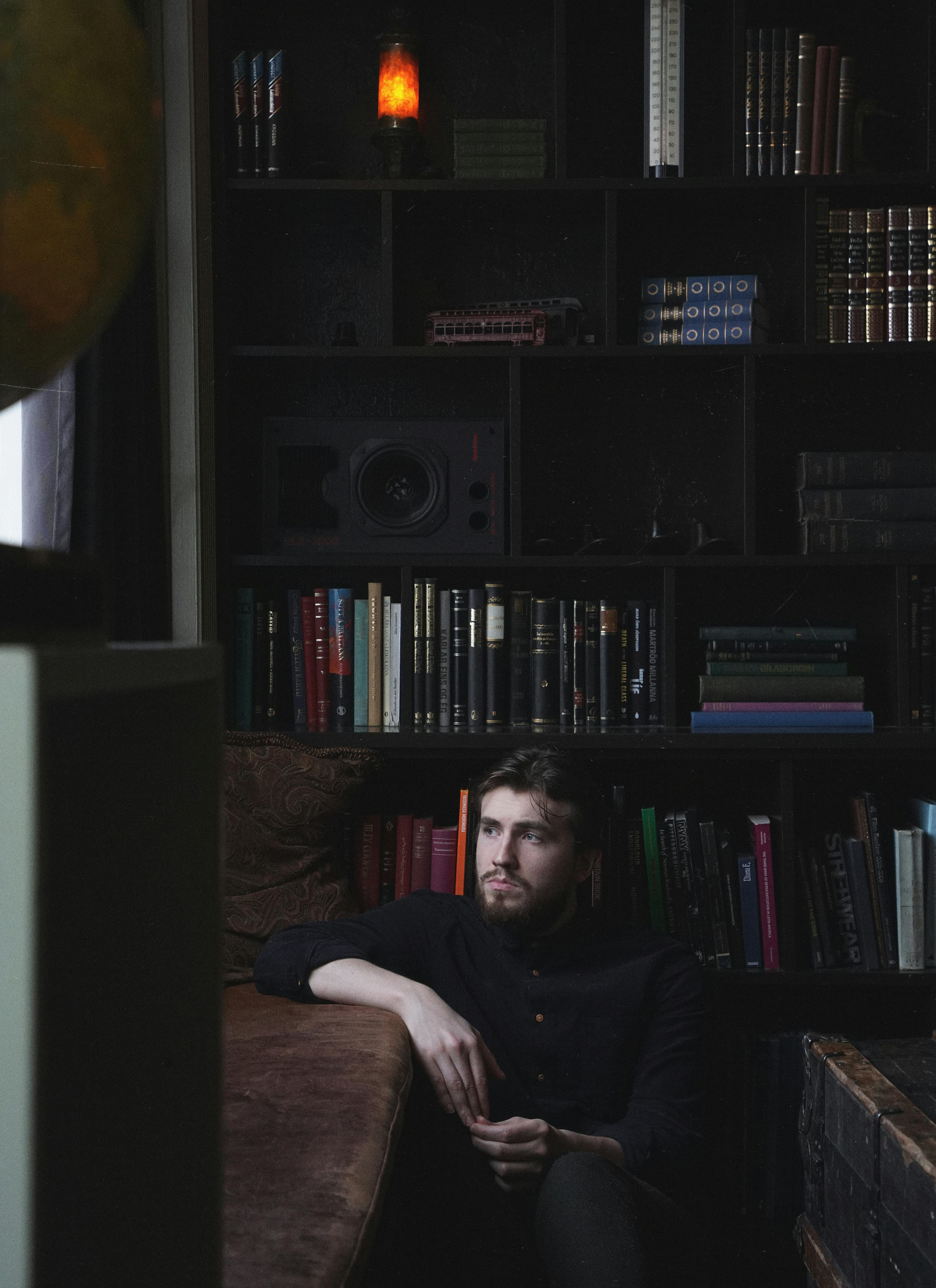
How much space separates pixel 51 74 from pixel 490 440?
2.06 metres

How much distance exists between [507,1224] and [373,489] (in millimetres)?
1477

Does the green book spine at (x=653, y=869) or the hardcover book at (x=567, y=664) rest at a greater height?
the hardcover book at (x=567, y=664)

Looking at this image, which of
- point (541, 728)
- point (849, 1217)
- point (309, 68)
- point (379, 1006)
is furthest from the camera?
point (309, 68)

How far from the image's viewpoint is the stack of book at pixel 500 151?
94.0 inches

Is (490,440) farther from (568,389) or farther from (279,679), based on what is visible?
(279,679)

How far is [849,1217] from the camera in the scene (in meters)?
1.69

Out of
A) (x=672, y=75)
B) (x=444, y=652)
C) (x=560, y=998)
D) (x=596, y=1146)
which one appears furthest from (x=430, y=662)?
(x=672, y=75)

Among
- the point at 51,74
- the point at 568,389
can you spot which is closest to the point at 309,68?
the point at 568,389

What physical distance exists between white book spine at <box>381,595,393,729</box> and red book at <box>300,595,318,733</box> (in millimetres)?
141

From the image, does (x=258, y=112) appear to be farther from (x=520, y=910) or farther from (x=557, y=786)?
(x=520, y=910)

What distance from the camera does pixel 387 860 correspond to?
7.43ft

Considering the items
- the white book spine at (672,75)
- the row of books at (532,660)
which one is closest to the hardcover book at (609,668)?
the row of books at (532,660)

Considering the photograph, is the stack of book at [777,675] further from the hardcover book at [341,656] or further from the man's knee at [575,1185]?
the man's knee at [575,1185]

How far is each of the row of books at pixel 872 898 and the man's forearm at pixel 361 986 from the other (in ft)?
3.33
